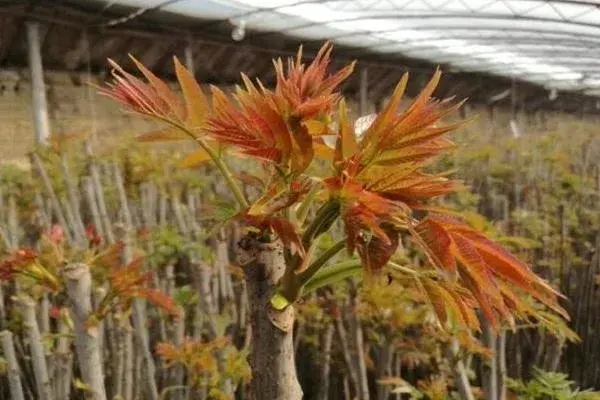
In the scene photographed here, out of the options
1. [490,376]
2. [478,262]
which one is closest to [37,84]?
[490,376]

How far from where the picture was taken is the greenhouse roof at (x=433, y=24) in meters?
7.86

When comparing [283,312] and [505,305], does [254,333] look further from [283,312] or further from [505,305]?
[505,305]

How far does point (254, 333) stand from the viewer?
623mm

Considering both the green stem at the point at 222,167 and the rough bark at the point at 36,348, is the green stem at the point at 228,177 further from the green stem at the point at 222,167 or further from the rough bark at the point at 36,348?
the rough bark at the point at 36,348

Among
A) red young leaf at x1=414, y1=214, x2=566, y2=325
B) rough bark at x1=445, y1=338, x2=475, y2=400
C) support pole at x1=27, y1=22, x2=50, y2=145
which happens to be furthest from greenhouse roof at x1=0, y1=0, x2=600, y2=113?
red young leaf at x1=414, y1=214, x2=566, y2=325

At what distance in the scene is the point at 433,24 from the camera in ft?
30.9

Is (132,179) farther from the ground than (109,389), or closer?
farther from the ground

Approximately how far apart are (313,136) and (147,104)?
148 mm

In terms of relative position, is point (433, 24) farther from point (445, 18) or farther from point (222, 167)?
point (222, 167)

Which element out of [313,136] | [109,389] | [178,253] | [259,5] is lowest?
[109,389]

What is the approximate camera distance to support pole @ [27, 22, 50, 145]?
7754 mm

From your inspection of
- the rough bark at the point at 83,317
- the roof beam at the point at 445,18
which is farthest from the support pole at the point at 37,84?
the rough bark at the point at 83,317

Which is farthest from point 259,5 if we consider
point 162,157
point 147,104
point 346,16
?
point 147,104

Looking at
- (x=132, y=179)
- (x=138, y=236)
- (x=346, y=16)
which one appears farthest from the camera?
(x=346, y=16)
